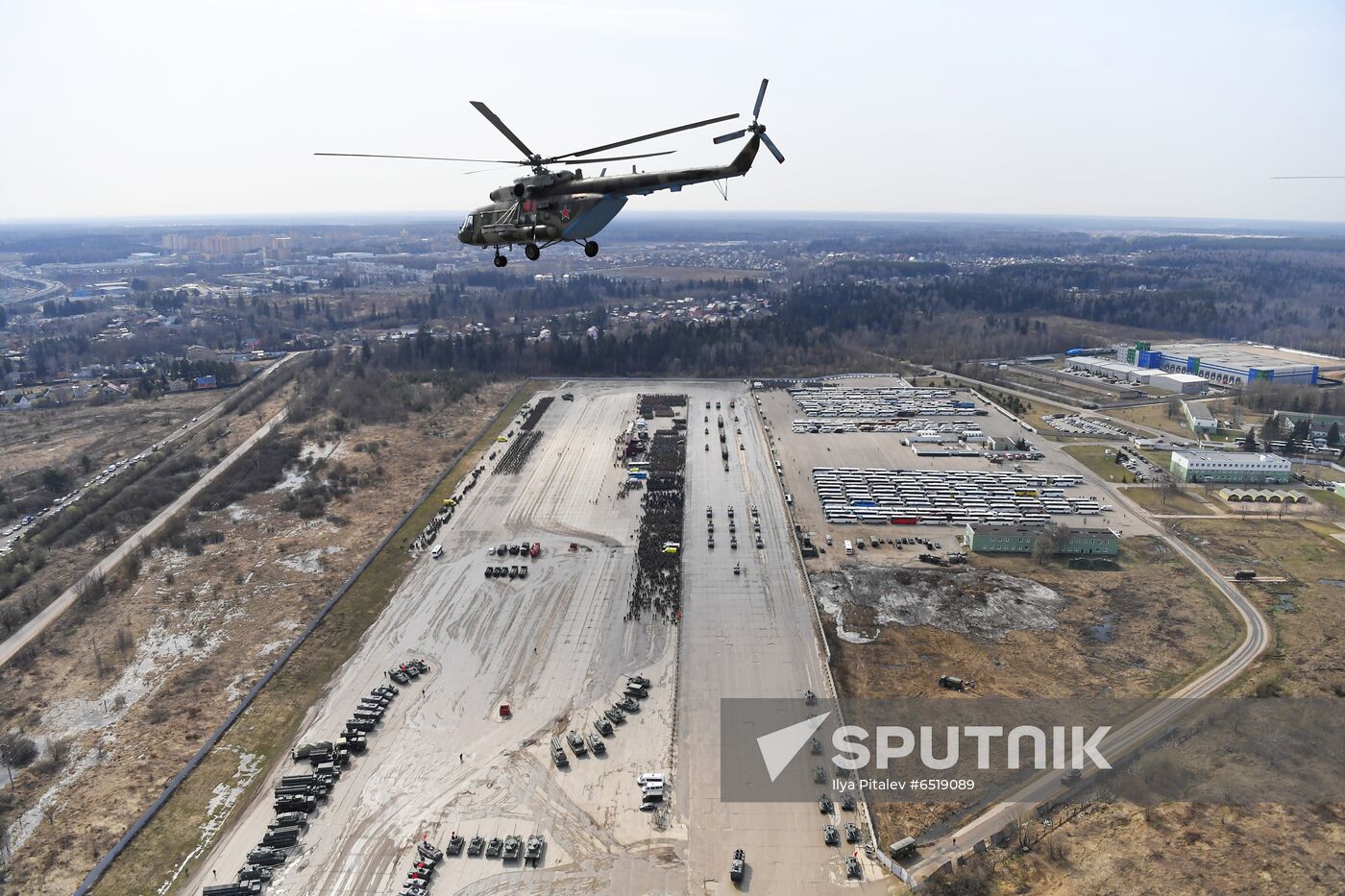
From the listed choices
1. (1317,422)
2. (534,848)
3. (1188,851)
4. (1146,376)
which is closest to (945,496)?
(1188,851)

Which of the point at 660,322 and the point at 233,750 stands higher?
the point at 660,322

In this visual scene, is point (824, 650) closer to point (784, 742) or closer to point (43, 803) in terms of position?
point (784, 742)

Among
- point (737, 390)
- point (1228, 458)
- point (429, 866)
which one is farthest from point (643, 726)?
point (737, 390)

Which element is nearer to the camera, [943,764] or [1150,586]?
[943,764]

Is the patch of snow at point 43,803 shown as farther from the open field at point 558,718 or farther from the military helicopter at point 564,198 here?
the military helicopter at point 564,198

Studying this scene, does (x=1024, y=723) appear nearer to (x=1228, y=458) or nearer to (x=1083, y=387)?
(x=1228, y=458)

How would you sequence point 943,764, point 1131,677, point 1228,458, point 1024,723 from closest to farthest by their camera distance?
point 943,764, point 1024,723, point 1131,677, point 1228,458
